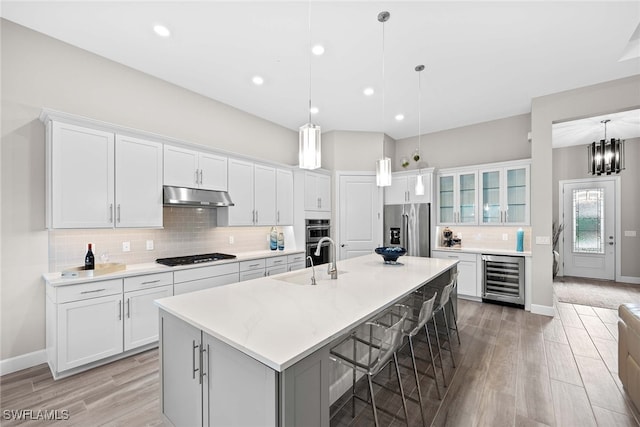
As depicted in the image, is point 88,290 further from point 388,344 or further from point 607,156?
point 607,156

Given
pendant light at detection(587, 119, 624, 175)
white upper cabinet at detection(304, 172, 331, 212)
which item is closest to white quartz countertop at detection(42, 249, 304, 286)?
white upper cabinet at detection(304, 172, 331, 212)

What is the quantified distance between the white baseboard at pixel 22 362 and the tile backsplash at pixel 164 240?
807 millimetres

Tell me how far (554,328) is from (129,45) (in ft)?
19.6

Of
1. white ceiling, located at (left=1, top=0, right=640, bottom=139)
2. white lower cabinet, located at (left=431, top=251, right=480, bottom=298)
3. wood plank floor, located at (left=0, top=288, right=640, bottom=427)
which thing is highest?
white ceiling, located at (left=1, top=0, right=640, bottom=139)

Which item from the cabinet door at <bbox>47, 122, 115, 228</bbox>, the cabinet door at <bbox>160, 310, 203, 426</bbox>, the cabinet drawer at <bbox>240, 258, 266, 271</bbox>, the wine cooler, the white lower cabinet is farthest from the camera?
the white lower cabinet

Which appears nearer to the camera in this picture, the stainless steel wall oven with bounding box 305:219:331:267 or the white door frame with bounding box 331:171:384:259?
→ the stainless steel wall oven with bounding box 305:219:331:267

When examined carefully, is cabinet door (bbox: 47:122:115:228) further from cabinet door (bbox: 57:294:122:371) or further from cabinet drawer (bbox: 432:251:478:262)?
cabinet drawer (bbox: 432:251:478:262)

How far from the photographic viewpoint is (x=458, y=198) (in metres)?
5.07

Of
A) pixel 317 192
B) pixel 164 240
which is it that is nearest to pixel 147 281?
pixel 164 240

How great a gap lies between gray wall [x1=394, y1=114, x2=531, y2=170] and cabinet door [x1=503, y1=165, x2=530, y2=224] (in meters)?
0.50

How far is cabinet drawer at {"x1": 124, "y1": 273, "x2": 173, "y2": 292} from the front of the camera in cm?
275

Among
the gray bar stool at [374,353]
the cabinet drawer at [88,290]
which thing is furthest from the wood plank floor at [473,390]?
the cabinet drawer at [88,290]

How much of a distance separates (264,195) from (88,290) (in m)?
2.49

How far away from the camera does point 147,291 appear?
2.88m
